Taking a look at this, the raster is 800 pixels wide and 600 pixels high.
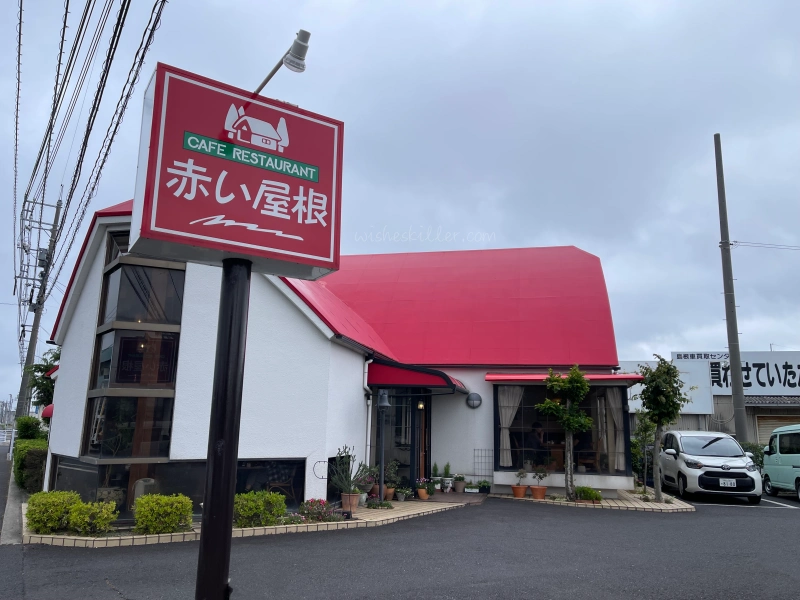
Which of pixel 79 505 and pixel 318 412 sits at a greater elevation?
pixel 318 412

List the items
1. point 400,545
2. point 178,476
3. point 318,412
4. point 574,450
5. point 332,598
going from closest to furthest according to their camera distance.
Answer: point 332,598, point 400,545, point 178,476, point 318,412, point 574,450

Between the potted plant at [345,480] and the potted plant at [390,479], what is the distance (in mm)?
1403

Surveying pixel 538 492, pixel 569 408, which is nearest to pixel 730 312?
pixel 569 408

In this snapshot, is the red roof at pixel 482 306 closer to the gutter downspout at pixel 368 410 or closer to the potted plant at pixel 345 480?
the gutter downspout at pixel 368 410

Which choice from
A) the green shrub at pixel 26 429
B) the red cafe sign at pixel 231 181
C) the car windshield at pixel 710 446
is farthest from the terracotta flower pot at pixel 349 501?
the green shrub at pixel 26 429

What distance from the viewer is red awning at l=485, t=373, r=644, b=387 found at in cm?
1371

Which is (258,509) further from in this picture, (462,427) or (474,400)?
(474,400)

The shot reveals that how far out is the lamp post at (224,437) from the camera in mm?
3420

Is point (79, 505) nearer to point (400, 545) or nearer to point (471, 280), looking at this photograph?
point (400, 545)

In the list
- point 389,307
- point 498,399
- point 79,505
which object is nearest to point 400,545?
point 79,505

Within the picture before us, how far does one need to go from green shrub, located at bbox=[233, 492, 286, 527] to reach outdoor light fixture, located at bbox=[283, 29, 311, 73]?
21.7ft

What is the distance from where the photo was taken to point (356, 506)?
1089 centimetres

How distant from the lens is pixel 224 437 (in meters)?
3.56

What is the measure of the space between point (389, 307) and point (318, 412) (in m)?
7.70
